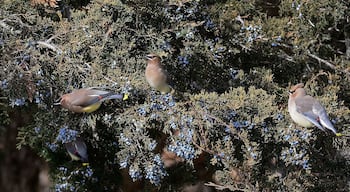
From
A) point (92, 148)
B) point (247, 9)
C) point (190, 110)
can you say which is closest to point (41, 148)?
point (92, 148)

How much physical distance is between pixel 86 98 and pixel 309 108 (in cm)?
98

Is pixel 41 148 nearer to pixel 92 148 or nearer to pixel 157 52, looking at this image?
pixel 92 148

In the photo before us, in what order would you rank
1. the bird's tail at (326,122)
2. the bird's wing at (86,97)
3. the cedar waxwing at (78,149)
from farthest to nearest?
the cedar waxwing at (78,149)
the bird's tail at (326,122)
the bird's wing at (86,97)

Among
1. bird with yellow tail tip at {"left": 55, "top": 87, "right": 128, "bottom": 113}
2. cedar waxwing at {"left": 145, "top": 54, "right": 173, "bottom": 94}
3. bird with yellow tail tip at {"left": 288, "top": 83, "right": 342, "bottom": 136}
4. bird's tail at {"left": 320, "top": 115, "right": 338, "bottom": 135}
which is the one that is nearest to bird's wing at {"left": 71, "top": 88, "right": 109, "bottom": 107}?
bird with yellow tail tip at {"left": 55, "top": 87, "right": 128, "bottom": 113}

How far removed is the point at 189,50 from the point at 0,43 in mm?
910

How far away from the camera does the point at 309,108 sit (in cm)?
269

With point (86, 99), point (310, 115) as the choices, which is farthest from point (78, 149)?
point (310, 115)

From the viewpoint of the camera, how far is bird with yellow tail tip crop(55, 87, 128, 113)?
8.34 feet

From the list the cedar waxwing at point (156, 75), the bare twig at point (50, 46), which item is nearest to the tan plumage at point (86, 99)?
the cedar waxwing at point (156, 75)

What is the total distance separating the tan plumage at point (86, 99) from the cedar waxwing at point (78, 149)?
24cm

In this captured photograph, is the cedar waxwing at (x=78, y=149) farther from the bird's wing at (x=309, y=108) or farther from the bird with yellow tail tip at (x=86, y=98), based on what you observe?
the bird's wing at (x=309, y=108)

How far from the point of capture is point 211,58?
10.1 ft

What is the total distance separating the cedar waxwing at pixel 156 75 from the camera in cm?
267

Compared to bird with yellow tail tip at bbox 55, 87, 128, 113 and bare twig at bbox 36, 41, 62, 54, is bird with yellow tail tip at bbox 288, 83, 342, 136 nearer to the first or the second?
bird with yellow tail tip at bbox 55, 87, 128, 113
